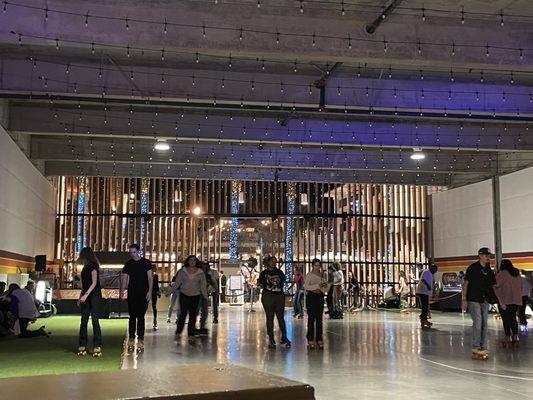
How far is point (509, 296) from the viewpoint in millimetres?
9992

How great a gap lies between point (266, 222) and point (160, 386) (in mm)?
25471

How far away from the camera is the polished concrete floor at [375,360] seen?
19.8ft

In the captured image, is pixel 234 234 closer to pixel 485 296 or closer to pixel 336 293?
pixel 336 293

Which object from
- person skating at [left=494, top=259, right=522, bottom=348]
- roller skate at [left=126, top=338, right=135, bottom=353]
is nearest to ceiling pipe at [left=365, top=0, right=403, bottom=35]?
person skating at [left=494, top=259, right=522, bottom=348]

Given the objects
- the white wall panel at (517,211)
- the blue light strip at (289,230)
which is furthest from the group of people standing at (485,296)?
the blue light strip at (289,230)

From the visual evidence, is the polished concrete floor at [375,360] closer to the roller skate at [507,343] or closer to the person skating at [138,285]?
the roller skate at [507,343]

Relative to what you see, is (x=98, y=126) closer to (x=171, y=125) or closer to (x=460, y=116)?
(x=171, y=125)

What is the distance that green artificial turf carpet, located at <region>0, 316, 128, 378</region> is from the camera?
7379 mm

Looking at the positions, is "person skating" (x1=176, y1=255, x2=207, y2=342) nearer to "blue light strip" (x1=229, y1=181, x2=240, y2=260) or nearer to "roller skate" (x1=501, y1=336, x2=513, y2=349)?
"roller skate" (x1=501, y1=336, x2=513, y2=349)

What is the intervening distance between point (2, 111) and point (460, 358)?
11.9 metres

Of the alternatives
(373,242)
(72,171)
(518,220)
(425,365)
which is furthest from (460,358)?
(373,242)

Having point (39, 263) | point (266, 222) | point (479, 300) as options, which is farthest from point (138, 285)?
point (266, 222)

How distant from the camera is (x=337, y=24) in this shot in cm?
986

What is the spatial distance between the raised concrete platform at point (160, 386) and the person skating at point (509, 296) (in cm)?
924
